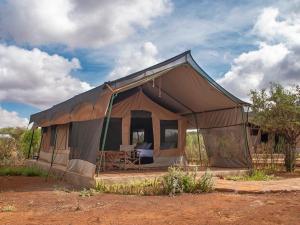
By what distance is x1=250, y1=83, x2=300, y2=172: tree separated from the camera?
10.7m

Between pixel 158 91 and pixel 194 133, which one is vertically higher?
pixel 158 91

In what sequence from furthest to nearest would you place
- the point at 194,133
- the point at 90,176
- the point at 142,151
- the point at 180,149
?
the point at 194,133
the point at 180,149
the point at 142,151
the point at 90,176

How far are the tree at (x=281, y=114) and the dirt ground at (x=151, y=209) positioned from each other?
370 centimetres

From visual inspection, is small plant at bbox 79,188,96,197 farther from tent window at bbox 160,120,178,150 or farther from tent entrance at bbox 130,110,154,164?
tent window at bbox 160,120,178,150

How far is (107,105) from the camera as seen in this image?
8.73m

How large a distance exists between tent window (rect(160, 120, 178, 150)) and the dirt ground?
5456 millimetres

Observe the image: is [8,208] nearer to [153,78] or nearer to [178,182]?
[178,182]

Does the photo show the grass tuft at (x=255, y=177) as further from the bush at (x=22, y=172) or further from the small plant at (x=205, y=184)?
the bush at (x=22, y=172)

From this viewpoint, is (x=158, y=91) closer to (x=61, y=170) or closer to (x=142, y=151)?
(x=142, y=151)

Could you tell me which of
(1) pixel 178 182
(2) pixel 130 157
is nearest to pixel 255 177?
(1) pixel 178 182

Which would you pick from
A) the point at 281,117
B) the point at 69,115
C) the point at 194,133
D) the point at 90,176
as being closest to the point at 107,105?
the point at 90,176

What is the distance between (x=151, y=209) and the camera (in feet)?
20.0

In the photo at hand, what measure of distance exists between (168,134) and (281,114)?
3.84 meters

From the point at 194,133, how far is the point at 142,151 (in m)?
3.11
